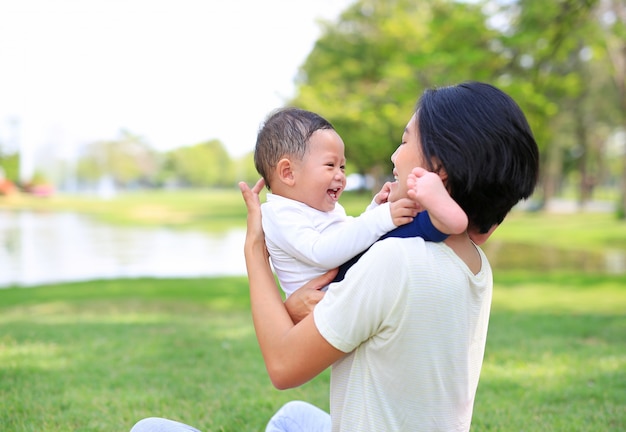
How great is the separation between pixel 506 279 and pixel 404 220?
1226 cm

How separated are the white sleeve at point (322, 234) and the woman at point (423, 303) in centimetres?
12

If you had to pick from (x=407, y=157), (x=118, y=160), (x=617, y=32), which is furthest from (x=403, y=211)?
(x=118, y=160)

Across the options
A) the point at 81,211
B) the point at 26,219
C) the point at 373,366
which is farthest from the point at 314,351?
the point at 81,211

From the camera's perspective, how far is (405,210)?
1.65m

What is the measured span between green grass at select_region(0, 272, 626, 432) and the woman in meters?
1.86

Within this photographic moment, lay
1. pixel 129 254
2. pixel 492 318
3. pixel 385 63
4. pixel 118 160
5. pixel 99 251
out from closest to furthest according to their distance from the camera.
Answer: pixel 492 318 → pixel 129 254 → pixel 385 63 → pixel 99 251 → pixel 118 160

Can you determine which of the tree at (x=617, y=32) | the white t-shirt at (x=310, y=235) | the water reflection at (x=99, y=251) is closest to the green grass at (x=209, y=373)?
the white t-shirt at (x=310, y=235)

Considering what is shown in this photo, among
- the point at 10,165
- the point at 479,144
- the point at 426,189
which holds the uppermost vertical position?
the point at 479,144

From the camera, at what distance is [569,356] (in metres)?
5.21

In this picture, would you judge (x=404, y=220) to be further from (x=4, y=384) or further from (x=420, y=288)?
(x=4, y=384)

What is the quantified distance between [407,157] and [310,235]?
1.22 feet

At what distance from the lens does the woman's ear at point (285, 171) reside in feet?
6.81

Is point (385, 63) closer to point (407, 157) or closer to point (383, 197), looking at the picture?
point (383, 197)

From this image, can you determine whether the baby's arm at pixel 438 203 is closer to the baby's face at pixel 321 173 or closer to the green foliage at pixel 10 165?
the baby's face at pixel 321 173
